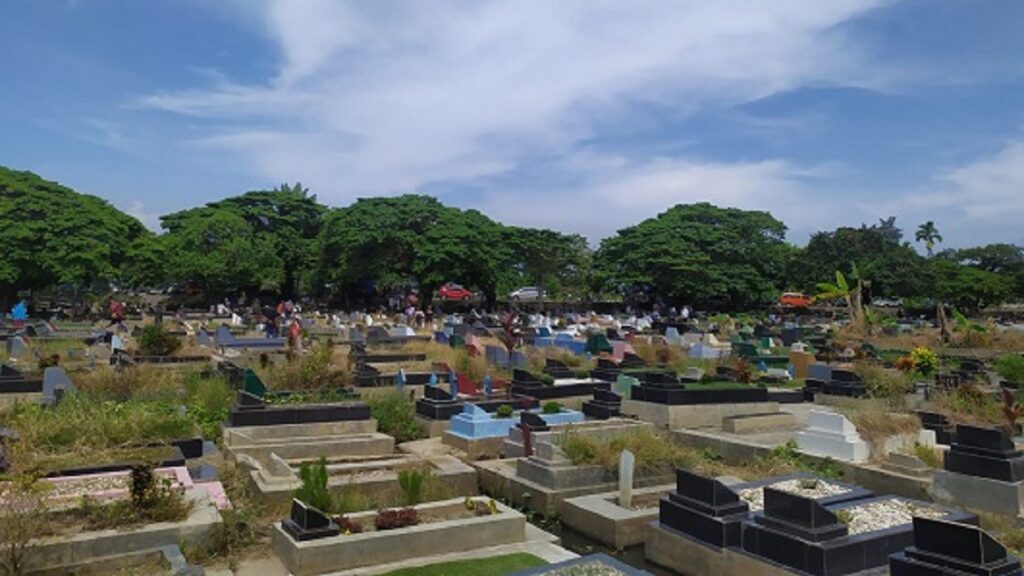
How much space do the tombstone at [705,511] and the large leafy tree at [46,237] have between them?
43499 mm

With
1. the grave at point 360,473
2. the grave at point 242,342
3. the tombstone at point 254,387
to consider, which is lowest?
the grave at point 360,473

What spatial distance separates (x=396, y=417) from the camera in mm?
15648

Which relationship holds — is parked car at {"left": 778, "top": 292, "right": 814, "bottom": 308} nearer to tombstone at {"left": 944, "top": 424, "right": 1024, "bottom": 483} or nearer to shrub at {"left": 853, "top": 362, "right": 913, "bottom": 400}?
shrub at {"left": 853, "top": 362, "right": 913, "bottom": 400}

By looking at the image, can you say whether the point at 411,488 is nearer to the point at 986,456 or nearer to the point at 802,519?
the point at 802,519

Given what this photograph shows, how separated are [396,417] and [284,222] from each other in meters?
52.3

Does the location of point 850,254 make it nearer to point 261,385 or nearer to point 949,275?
point 949,275

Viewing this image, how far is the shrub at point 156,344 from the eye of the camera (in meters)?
23.5

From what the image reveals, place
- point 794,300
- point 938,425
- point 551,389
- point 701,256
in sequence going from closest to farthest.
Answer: point 938,425
point 551,389
point 794,300
point 701,256

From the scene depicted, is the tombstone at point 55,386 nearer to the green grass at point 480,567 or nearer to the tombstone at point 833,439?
the green grass at point 480,567

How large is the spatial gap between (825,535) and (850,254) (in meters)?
59.6

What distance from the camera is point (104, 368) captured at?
19.4m

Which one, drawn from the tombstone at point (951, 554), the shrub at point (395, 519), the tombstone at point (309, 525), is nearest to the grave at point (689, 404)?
the shrub at point (395, 519)

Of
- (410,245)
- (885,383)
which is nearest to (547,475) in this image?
(885,383)

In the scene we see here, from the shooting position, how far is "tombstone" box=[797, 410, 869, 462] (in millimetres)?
12867
